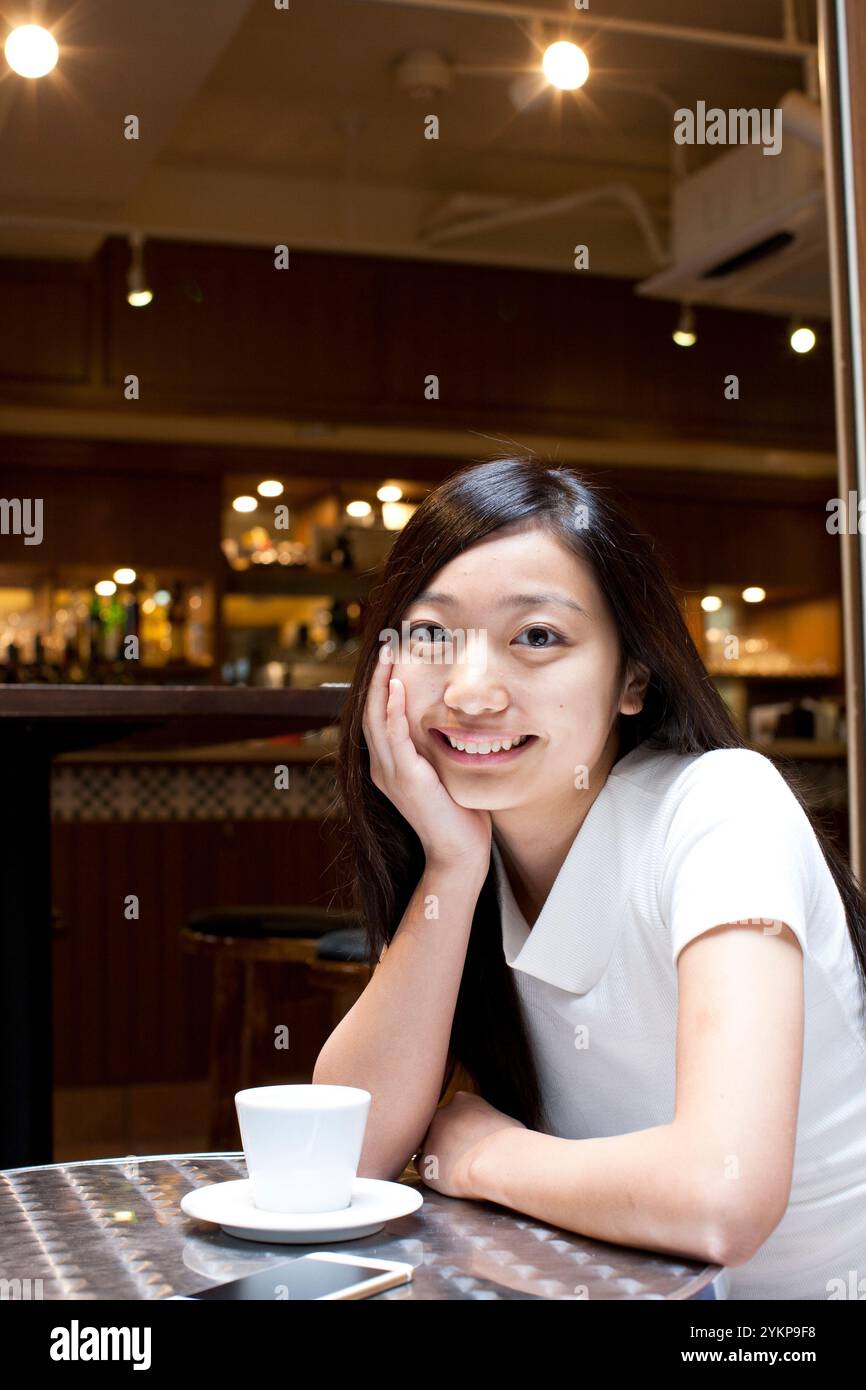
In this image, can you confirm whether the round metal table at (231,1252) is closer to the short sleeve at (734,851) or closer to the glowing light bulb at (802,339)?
the short sleeve at (734,851)

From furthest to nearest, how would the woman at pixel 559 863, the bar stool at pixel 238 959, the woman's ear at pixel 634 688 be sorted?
the bar stool at pixel 238 959 < the woman's ear at pixel 634 688 < the woman at pixel 559 863

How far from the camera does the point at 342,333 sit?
5.46 metres

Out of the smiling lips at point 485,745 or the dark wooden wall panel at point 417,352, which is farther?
the dark wooden wall panel at point 417,352

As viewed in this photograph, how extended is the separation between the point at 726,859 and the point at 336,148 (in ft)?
15.9

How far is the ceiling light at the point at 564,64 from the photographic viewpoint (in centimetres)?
340

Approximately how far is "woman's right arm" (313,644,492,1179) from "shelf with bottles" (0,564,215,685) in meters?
4.36

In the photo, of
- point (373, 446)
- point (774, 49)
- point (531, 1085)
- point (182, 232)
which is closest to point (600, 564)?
point (531, 1085)

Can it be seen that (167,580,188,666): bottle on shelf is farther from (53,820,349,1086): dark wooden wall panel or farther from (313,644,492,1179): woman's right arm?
(313,644,492,1179): woman's right arm

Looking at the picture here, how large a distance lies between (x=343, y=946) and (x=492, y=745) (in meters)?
1.48

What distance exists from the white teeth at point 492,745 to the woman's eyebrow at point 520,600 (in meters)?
0.10

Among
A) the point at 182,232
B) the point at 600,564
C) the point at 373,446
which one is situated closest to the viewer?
the point at 600,564

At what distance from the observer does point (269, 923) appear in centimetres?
284

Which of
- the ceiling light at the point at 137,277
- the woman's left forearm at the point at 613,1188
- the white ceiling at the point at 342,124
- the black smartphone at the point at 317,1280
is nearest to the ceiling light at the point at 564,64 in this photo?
the white ceiling at the point at 342,124

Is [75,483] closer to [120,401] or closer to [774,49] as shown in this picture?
[120,401]
